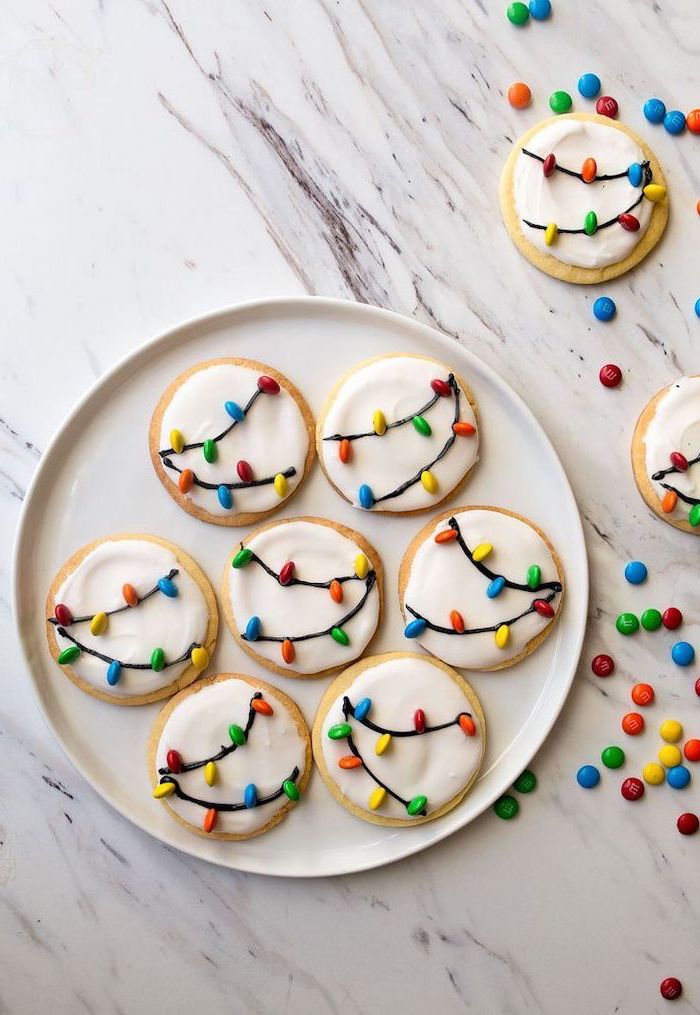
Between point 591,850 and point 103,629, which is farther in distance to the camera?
point 591,850

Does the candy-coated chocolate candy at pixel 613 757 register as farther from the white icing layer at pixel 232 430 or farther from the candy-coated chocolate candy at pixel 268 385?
the candy-coated chocolate candy at pixel 268 385

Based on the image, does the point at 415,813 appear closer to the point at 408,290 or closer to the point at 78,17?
the point at 408,290

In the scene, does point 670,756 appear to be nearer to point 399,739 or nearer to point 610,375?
point 399,739

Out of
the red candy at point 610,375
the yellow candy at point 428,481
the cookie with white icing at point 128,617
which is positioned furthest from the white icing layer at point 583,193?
the cookie with white icing at point 128,617

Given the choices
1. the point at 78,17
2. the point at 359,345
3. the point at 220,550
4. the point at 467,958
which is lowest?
the point at 467,958

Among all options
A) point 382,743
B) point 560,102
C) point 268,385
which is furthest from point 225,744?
point 560,102

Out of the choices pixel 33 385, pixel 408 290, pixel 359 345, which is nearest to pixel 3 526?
pixel 33 385

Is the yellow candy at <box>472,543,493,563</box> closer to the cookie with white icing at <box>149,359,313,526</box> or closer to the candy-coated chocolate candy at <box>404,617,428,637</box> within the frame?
the candy-coated chocolate candy at <box>404,617,428,637</box>
